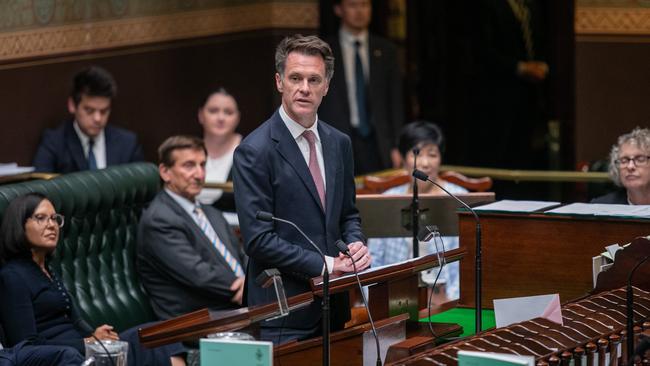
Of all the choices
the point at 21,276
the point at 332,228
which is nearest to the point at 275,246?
the point at 332,228

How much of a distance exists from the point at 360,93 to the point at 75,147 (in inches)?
94.2

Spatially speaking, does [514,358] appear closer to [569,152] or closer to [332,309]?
[332,309]

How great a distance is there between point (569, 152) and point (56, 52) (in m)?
3.60

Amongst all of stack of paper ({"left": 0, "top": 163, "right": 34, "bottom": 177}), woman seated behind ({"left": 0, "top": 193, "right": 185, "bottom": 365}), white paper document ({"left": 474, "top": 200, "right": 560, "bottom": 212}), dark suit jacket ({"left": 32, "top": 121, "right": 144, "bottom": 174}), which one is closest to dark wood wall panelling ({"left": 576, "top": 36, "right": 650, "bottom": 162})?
dark suit jacket ({"left": 32, "top": 121, "right": 144, "bottom": 174})

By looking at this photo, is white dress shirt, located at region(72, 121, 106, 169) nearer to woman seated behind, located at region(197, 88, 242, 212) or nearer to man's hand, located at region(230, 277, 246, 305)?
woman seated behind, located at region(197, 88, 242, 212)

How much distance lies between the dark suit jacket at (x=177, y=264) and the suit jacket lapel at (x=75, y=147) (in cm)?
98

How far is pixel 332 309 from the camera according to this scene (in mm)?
4832

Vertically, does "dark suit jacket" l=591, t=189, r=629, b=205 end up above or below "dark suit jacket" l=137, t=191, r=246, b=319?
above

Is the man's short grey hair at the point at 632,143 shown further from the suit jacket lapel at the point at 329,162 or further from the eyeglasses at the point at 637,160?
the suit jacket lapel at the point at 329,162

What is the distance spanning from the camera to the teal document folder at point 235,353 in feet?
12.5

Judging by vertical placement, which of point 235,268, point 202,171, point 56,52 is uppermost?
point 56,52

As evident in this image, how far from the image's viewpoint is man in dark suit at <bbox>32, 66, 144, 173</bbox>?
7.73m

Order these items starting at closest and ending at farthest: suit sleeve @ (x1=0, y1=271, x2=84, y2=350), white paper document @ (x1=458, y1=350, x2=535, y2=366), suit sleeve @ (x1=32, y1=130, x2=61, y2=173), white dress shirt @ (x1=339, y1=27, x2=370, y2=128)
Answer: white paper document @ (x1=458, y1=350, x2=535, y2=366) → suit sleeve @ (x1=0, y1=271, x2=84, y2=350) → suit sleeve @ (x1=32, y1=130, x2=61, y2=173) → white dress shirt @ (x1=339, y1=27, x2=370, y2=128)

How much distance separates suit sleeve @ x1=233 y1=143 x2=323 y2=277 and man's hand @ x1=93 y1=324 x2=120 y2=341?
1727mm
